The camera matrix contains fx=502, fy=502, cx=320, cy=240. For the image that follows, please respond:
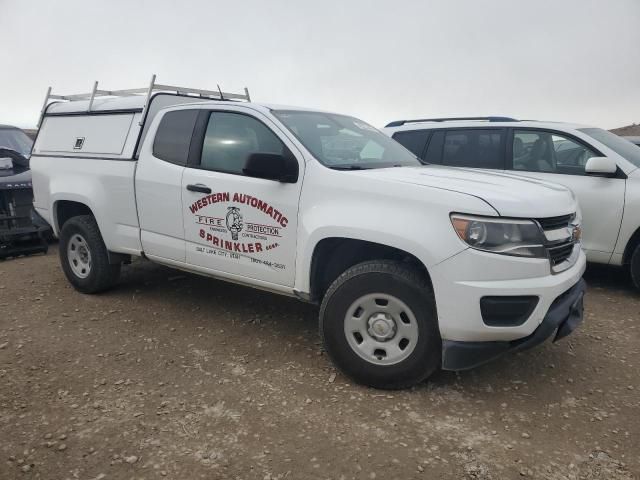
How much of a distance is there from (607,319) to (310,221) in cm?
289

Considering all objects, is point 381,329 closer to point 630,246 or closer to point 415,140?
point 630,246

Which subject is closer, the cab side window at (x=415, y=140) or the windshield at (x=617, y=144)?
the windshield at (x=617, y=144)

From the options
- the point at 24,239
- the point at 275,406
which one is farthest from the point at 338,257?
the point at 24,239

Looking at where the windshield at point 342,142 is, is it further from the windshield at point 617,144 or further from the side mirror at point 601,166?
the windshield at point 617,144

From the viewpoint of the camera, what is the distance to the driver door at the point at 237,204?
3.49 meters

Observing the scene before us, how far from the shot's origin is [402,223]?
116 inches

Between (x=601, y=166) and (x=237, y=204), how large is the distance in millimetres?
3585

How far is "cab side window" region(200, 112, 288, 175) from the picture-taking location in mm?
3715

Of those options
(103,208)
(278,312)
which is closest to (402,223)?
(278,312)

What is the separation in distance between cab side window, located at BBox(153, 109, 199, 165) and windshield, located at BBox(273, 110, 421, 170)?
841 millimetres

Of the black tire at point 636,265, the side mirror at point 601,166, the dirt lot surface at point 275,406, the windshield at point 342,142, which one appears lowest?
the dirt lot surface at point 275,406

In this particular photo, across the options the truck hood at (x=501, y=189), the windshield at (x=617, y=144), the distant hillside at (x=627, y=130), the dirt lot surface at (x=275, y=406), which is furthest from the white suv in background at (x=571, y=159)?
Result: the distant hillside at (x=627, y=130)

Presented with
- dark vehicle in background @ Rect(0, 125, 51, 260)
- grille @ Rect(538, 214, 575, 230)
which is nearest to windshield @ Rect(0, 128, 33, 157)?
dark vehicle in background @ Rect(0, 125, 51, 260)

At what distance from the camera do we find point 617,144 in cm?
534
